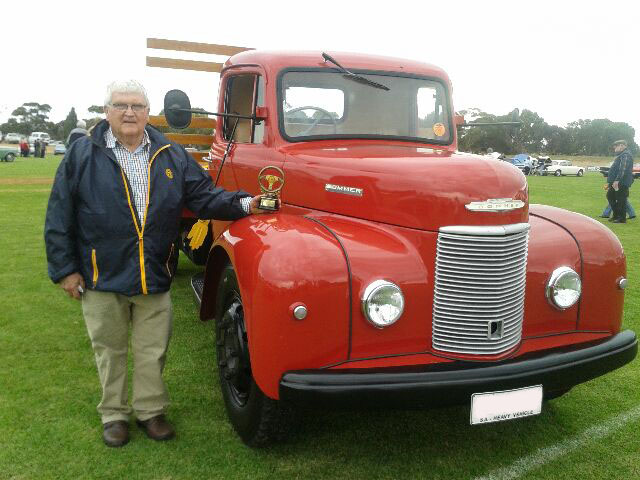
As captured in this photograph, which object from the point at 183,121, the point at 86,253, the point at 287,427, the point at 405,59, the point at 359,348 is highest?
the point at 405,59

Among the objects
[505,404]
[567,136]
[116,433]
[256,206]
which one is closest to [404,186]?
[256,206]

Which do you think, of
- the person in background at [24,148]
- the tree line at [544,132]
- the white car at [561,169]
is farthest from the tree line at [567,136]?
the person in background at [24,148]

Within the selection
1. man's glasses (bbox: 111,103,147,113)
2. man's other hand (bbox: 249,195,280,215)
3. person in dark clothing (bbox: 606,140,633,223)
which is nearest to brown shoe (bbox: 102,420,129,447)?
man's other hand (bbox: 249,195,280,215)

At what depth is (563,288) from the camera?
304 cm

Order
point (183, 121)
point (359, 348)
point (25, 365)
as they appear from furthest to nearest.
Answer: point (25, 365), point (183, 121), point (359, 348)

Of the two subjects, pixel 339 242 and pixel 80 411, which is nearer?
pixel 339 242

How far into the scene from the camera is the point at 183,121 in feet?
12.0

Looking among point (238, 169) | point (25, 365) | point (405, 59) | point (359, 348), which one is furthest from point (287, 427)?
point (405, 59)

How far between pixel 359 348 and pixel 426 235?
2.16ft

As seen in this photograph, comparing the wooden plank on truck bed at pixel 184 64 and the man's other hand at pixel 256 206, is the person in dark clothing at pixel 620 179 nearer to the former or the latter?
the wooden plank on truck bed at pixel 184 64

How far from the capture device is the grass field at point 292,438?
2900 millimetres

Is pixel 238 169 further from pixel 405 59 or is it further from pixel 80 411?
pixel 80 411

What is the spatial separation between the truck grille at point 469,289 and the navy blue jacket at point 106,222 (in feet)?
4.77

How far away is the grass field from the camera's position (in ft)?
9.52
